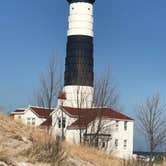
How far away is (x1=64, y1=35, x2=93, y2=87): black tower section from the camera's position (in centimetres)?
6550

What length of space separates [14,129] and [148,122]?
36.6m

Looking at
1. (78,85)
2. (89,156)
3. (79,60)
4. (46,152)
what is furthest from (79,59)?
(46,152)

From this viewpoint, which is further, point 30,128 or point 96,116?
point 96,116

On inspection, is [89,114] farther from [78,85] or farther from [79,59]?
[79,59]

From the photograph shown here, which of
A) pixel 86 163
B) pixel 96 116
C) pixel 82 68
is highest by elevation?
pixel 82 68

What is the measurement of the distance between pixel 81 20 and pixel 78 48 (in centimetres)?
349

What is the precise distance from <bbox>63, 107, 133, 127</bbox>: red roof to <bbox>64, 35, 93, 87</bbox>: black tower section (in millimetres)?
3878

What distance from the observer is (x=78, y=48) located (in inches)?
2603

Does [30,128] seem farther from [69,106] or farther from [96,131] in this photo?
[69,106]

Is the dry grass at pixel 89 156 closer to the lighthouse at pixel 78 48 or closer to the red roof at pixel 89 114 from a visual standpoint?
the red roof at pixel 89 114

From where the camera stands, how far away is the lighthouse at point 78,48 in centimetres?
6538

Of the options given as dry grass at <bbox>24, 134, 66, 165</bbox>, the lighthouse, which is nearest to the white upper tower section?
the lighthouse

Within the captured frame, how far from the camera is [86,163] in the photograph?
13531 millimetres

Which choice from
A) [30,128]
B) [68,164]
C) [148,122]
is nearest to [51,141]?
[68,164]
